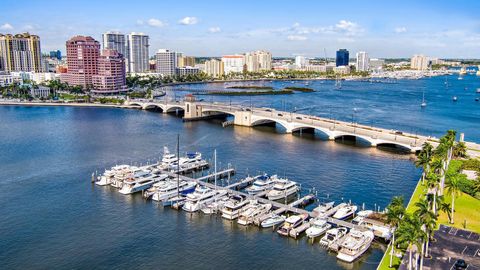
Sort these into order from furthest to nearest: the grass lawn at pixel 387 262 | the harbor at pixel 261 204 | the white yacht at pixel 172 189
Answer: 1. the white yacht at pixel 172 189
2. the harbor at pixel 261 204
3. the grass lawn at pixel 387 262

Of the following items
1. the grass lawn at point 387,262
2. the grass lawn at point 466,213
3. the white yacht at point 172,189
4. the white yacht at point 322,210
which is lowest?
the grass lawn at point 387,262

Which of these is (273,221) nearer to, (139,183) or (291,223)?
(291,223)

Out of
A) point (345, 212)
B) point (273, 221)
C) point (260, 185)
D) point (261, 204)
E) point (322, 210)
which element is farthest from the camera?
point (260, 185)

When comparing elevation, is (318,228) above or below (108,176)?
below

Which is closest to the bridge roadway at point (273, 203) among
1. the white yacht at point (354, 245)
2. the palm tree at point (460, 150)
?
the white yacht at point (354, 245)

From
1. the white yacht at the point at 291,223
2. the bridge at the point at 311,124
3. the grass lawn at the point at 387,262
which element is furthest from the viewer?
the bridge at the point at 311,124

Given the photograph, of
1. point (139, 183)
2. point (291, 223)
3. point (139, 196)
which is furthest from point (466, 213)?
point (139, 183)

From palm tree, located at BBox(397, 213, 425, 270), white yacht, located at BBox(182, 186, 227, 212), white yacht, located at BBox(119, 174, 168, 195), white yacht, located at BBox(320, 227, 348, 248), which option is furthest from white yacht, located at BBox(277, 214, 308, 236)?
white yacht, located at BBox(119, 174, 168, 195)

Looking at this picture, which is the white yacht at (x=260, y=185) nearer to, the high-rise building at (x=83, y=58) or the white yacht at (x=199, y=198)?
the white yacht at (x=199, y=198)
